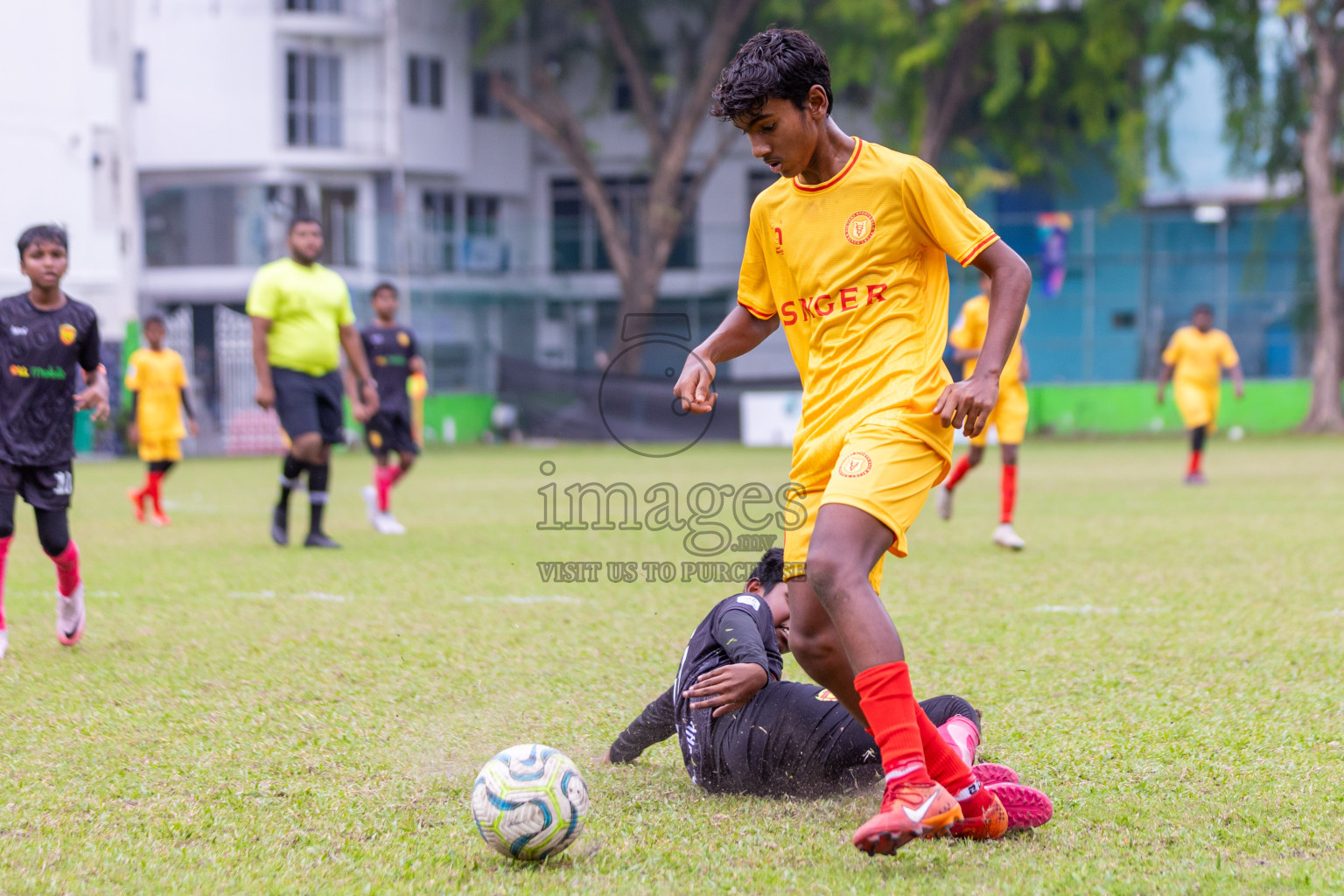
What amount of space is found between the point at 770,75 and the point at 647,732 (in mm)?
1935

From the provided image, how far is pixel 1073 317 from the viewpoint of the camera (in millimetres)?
32750

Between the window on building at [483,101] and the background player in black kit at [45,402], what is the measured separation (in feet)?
113

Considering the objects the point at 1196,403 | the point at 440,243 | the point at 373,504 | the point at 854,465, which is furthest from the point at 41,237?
the point at 440,243

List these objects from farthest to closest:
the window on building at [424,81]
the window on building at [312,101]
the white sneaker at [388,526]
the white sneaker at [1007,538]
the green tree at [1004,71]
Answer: the window on building at [424,81], the window on building at [312,101], the green tree at [1004,71], the white sneaker at [388,526], the white sneaker at [1007,538]

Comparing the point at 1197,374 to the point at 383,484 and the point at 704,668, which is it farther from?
the point at 704,668

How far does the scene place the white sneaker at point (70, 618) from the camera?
20.5ft

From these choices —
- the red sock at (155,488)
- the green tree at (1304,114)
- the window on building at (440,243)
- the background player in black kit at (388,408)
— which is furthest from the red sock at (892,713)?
the window on building at (440,243)

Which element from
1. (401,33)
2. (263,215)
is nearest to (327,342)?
(263,215)

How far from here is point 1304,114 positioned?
94.5ft

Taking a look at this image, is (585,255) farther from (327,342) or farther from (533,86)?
(327,342)

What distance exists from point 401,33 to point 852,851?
122 ft

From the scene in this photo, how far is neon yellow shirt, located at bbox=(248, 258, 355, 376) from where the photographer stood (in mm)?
9711

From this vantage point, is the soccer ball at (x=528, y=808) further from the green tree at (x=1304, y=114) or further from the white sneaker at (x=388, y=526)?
the green tree at (x=1304, y=114)

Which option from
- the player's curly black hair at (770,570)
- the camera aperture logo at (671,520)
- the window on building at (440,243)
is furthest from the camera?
the window on building at (440,243)
